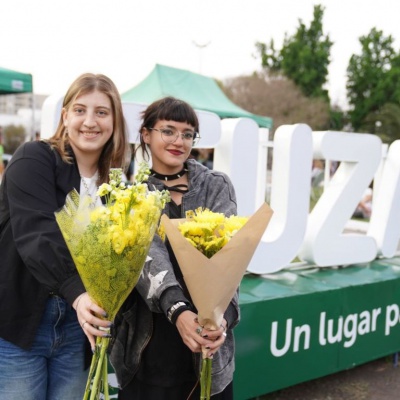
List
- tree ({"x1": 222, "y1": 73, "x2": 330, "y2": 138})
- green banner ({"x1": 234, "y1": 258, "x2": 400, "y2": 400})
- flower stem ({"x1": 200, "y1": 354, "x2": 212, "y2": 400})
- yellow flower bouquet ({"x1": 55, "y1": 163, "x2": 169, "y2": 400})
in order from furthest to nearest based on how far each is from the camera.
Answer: tree ({"x1": 222, "y1": 73, "x2": 330, "y2": 138}) → green banner ({"x1": 234, "y1": 258, "x2": 400, "y2": 400}) → flower stem ({"x1": 200, "y1": 354, "x2": 212, "y2": 400}) → yellow flower bouquet ({"x1": 55, "y1": 163, "x2": 169, "y2": 400})

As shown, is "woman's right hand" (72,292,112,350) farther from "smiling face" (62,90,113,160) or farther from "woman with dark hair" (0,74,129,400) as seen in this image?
"smiling face" (62,90,113,160)

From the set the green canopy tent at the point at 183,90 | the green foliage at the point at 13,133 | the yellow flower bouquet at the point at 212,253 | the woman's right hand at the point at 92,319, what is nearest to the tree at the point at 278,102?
the green canopy tent at the point at 183,90

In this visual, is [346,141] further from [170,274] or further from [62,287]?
[62,287]

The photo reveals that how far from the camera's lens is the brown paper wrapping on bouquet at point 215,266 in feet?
4.31

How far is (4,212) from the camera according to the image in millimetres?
1566

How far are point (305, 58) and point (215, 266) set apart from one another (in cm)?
3414

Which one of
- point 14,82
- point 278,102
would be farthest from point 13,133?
point 14,82

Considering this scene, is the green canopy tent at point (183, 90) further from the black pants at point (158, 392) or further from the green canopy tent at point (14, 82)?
the black pants at point (158, 392)

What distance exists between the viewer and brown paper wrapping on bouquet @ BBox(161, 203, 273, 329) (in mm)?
1313

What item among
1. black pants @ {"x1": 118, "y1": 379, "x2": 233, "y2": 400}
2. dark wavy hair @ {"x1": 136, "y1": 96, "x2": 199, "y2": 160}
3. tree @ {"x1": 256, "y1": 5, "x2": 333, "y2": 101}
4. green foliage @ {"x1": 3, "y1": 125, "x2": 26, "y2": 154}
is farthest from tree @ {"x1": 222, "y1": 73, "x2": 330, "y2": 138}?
black pants @ {"x1": 118, "y1": 379, "x2": 233, "y2": 400}

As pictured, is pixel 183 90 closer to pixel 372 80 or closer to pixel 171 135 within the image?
pixel 171 135

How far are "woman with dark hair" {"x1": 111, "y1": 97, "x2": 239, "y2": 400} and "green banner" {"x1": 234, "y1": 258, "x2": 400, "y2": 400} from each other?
1.17m

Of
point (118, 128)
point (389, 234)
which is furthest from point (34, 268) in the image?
point (389, 234)

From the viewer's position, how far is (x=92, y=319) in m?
1.29
